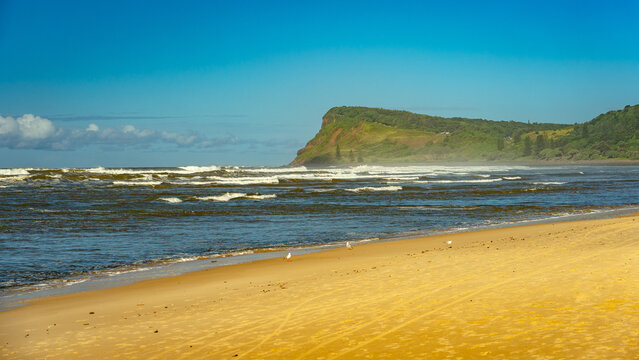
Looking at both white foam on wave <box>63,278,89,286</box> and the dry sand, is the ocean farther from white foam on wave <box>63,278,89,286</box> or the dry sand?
the dry sand

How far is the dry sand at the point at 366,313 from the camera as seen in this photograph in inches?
253

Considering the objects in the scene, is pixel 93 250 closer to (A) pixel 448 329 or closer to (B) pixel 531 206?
(A) pixel 448 329

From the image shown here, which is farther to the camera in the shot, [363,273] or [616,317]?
[363,273]

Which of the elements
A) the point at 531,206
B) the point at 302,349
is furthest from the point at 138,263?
the point at 531,206

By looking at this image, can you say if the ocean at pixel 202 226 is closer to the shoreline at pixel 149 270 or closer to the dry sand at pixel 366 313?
the shoreline at pixel 149 270

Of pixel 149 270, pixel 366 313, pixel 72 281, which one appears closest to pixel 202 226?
pixel 149 270

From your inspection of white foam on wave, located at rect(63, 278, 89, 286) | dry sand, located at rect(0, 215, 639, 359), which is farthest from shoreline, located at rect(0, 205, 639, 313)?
dry sand, located at rect(0, 215, 639, 359)

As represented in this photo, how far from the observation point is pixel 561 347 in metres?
6.01

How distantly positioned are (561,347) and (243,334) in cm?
395

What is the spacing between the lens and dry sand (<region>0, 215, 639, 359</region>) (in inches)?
253

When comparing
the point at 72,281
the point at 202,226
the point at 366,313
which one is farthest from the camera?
the point at 202,226

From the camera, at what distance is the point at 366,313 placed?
26.1 feet

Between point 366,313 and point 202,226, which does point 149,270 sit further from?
point 202,226

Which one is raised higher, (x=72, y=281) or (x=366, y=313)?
(x=366, y=313)
